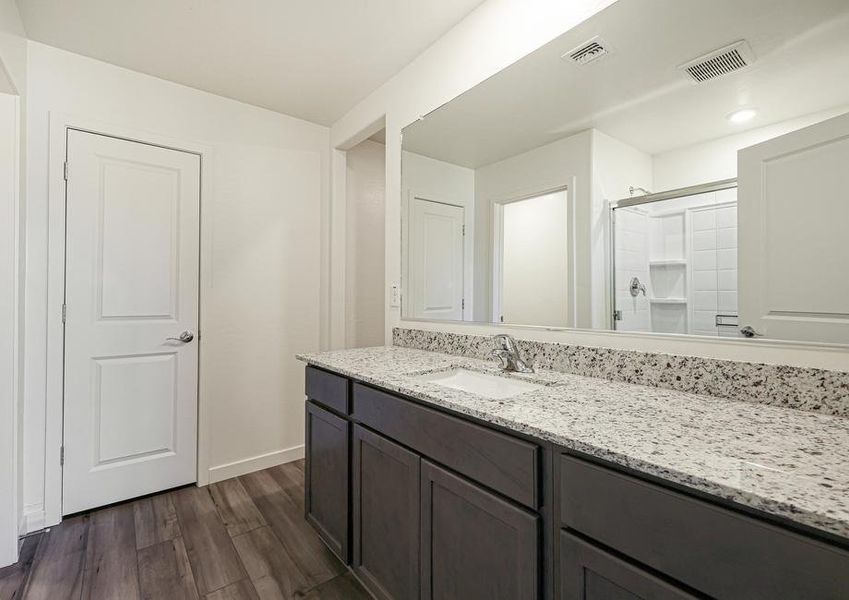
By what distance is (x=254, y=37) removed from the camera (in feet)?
6.50

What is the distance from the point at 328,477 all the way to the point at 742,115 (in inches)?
75.0

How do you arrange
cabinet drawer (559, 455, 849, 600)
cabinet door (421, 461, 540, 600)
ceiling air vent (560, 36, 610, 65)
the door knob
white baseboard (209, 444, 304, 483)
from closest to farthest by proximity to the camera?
cabinet drawer (559, 455, 849, 600), cabinet door (421, 461, 540, 600), ceiling air vent (560, 36, 610, 65), the door knob, white baseboard (209, 444, 304, 483)

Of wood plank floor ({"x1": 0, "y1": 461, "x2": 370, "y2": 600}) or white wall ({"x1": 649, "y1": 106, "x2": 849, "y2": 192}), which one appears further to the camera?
wood plank floor ({"x1": 0, "y1": 461, "x2": 370, "y2": 600})

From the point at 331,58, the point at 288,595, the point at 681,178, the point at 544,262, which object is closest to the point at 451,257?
the point at 544,262

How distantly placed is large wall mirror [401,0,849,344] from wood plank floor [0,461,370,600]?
1372 millimetres

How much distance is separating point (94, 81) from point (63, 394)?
1687 millimetres

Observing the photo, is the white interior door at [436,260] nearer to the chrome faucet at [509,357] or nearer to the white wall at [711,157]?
the chrome faucet at [509,357]

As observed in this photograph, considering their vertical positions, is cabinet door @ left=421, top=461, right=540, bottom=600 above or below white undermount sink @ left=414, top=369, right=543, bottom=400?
below

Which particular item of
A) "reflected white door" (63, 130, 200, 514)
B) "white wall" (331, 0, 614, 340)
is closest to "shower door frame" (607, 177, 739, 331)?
"white wall" (331, 0, 614, 340)

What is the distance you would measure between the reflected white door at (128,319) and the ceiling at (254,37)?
19.1 inches

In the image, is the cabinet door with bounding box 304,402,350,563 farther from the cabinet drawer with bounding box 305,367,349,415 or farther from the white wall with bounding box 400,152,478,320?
the white wall with bounding box 400,152,478,320

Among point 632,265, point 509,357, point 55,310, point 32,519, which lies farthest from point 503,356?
point 32,519

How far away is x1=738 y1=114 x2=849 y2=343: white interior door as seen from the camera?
0.96m

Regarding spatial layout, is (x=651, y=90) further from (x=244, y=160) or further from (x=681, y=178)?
(x=244, y=160)
